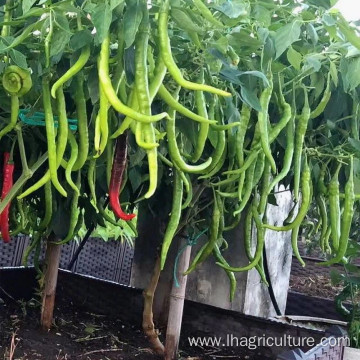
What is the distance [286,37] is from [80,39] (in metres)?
0.34

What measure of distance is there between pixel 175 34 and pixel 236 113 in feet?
0.63

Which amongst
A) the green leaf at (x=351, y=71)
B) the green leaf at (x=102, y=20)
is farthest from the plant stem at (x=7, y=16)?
the green leaf at (x=351, y=71)

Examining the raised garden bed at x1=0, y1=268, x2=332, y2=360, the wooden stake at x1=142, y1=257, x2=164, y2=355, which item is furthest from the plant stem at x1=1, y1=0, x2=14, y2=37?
the raised garden bed at x1=0, y1=268, x2=332, y2=360

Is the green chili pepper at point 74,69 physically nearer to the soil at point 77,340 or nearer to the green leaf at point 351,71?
the green leaf at point 351,71

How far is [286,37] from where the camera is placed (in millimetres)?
848

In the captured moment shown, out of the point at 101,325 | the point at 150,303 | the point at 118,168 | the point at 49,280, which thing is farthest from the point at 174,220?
the point at 101,325

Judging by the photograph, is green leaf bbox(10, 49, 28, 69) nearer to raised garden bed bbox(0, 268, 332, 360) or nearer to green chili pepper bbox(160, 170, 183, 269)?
green chili pepper bbox(160, 170, 183, 269)

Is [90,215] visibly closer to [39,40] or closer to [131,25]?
[39,40]

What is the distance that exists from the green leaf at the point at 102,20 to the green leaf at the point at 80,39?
0.07m

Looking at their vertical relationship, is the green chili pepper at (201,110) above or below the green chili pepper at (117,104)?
above

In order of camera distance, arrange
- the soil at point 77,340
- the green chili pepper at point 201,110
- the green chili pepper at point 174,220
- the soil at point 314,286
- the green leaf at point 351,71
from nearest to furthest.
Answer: the green chili pepper at point 201,110 → the green leaf at point 351,71 → the green chili pepper at point 174,220 → the soil at point 77,340 → the soil at point 314,286

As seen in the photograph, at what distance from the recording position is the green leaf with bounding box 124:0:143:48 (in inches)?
25.7

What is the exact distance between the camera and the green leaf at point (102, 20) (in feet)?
2.11

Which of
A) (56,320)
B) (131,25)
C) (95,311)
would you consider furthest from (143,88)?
(95,311)
